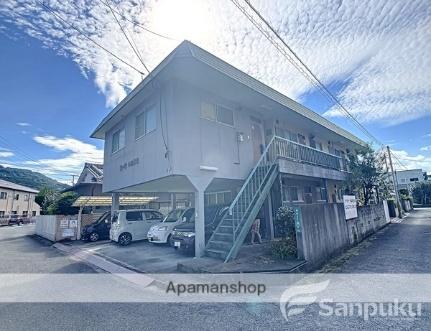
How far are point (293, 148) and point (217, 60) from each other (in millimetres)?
5476

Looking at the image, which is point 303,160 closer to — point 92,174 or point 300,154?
point 300,154

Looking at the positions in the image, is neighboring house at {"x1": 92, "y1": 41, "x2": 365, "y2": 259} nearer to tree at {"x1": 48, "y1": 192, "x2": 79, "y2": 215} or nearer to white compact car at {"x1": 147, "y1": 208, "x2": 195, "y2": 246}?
white compact car at {"x1": 147, "y1": 208, "x2": 195, "y2": 246}

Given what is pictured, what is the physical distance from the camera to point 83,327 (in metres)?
3.57

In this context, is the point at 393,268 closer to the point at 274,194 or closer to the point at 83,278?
the point at 274,194

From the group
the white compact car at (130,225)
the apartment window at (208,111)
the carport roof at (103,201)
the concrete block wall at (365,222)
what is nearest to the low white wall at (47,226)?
the carport roof at (103,201)

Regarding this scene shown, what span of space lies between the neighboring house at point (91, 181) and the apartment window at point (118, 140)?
10071mm

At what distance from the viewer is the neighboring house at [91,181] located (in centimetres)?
2166

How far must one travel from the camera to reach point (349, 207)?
32.3ft

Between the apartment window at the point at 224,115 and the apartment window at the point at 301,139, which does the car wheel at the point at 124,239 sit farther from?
the apartment window at the point at 301,139

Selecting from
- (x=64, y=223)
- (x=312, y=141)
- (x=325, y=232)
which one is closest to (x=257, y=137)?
(x=325, y=232)

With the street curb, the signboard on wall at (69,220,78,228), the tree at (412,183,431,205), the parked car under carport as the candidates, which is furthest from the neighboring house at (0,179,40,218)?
the tree at (412,183,431,205)

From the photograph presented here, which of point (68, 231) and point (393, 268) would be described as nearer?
point (393, 268)

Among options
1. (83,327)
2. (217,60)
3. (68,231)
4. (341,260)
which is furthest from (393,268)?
(68,231)

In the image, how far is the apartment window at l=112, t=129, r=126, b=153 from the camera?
11.6 meters
